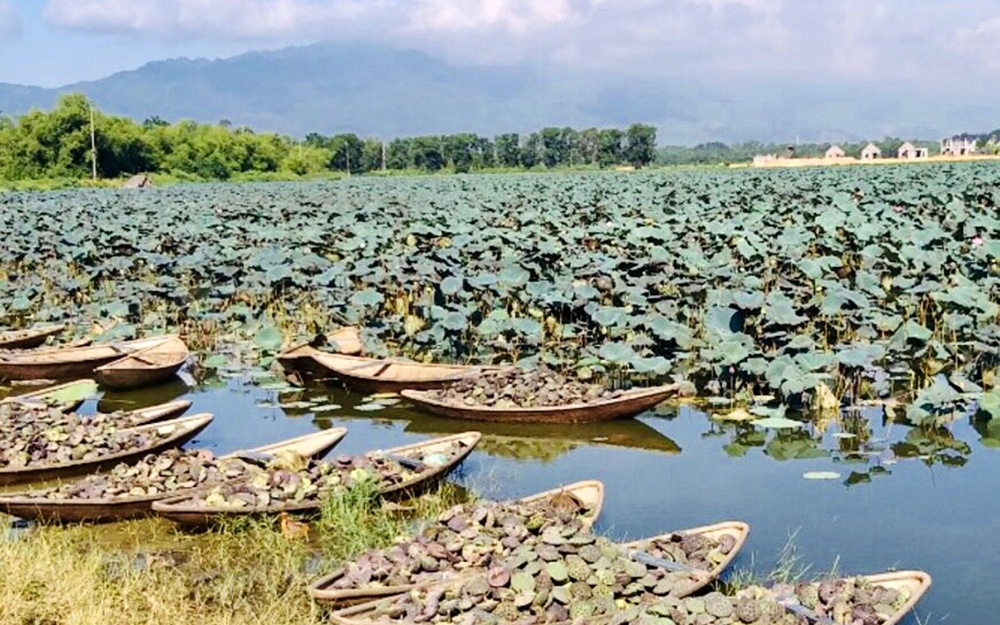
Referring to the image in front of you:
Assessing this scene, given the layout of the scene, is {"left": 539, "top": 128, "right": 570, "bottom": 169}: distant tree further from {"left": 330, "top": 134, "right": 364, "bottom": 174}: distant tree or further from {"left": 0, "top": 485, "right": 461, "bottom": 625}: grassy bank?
{"left": 0, "top": 485, "right": 461, "bottom": 625}: grassy bank

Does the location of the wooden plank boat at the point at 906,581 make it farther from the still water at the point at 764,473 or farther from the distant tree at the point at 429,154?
the distant tree at the point at 429,154

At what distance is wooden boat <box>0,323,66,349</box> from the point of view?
1037 cm

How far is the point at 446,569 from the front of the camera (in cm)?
473

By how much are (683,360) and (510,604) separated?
547 cm

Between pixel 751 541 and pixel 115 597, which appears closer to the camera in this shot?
pixel 115 597

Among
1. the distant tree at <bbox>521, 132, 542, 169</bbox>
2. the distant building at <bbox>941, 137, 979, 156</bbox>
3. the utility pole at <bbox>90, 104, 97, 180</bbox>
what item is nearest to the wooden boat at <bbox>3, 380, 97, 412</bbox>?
the utility pole at <bbox>90, 104, 97, 180</bbox>

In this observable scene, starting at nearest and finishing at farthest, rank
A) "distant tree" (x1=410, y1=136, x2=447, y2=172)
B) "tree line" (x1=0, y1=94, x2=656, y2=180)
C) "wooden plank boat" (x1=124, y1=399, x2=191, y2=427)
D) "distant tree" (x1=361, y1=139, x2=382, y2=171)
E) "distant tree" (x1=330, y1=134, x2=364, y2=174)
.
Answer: "wooden plank boat" (x1=124, y1=399, x2=191, y2=427)
"tree line" (x1=0, y1=94, x2=656, y2=180)
"distant tree" (x1=330, y1=134, x2=364, y2=174)
"distant tree" (x1=410, y1=136, x2=447, y2=172)
"distant tree" (x1=361, y1=139, x2=382, y2=171)

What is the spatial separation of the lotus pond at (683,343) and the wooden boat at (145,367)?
6.5 inches

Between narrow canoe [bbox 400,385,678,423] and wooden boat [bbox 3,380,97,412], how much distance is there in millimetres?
2372

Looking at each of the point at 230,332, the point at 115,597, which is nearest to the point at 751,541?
the point at 115,597

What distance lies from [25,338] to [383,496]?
5914 mm

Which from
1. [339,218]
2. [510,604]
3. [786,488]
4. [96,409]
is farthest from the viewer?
[339,218]

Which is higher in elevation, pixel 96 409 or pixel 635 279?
pixel 635 279

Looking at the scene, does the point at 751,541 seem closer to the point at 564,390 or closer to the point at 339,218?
the point at 564,390
